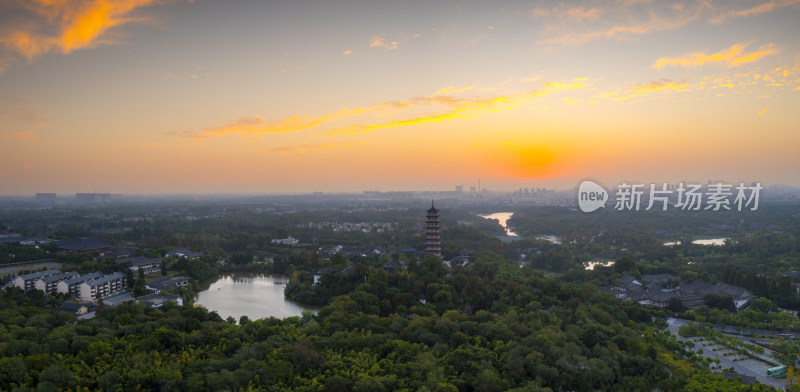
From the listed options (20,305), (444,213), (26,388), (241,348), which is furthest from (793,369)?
(444,213)

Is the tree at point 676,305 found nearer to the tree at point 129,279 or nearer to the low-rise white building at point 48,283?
the tree at point 129,279

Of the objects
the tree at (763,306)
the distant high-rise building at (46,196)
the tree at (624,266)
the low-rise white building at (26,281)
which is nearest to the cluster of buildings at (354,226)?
the tree at (624,266)

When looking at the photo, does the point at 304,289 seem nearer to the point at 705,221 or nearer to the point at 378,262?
the point at 378,262

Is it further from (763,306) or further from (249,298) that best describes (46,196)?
(763,306)

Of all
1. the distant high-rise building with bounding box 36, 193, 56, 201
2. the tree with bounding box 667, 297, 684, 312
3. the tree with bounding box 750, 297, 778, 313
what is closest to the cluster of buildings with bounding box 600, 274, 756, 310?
the tree with bounding box 667, 297, 684, 312

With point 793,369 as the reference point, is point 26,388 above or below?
above

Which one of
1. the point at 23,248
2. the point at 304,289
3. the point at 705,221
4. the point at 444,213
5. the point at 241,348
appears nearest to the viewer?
the point at 241,348
